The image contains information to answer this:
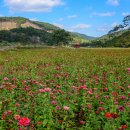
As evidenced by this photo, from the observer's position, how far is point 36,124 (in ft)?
25.9

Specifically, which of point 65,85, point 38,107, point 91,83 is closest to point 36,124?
point 38,107

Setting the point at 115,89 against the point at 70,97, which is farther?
the point at 115,89

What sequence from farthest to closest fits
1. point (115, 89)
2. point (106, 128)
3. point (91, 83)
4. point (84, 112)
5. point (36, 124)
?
1. point (91, 83)
2. point (115, 89)
3. point (84, 112)
4. point (36, 124)
5. point (106, 128)

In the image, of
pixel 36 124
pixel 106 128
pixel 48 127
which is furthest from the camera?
pixel 36 124

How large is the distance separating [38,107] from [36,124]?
0.43 meters

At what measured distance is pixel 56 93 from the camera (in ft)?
32.4

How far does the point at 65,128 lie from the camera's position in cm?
796

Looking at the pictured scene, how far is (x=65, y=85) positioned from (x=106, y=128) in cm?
531

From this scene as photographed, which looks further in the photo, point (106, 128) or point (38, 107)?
point (38, 107)

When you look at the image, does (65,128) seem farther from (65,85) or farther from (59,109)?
(65,85)

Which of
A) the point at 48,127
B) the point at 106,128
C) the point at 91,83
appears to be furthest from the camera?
the point at 91,83

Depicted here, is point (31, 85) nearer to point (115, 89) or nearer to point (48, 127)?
point (115, 89)

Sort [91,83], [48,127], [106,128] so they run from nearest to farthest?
1. [106,128]
2. [48,127]
3. [91,83]

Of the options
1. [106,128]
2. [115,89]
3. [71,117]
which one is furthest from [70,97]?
[106,128]
